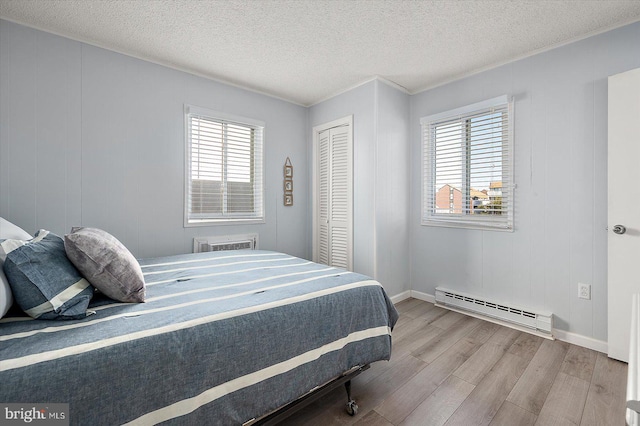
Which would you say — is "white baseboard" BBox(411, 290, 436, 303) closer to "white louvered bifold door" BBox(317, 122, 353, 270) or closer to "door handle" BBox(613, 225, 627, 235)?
"white louvered bifold door" BBox(317, 122, 353, 270)

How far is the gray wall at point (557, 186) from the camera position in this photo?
2316 mm

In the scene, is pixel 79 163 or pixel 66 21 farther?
pixel 79 163

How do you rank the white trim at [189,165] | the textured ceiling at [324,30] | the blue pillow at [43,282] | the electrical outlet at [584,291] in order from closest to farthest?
the blue pillow at [43,282], the textured ceiling at [324,30], the electrical outlet at [584,291], the white trim at [189,165]

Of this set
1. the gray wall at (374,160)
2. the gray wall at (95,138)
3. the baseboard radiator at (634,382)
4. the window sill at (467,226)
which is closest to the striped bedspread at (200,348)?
the baseboard radiator at (634,382)

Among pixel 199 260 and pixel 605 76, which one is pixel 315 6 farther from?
pixel 605 76

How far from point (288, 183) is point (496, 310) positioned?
2.80 metres

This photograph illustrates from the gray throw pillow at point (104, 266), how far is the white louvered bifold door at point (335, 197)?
247 cm

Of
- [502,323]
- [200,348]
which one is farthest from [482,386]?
[200,348]

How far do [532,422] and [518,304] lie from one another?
4.77 ft

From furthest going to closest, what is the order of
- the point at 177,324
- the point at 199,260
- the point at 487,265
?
the point at 487,265 → the point at 199,260 → the point at 177,324

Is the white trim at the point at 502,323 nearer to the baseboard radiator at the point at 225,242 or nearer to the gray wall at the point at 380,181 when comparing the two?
the gray wall at the point at 380,181

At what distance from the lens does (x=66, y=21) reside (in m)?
2.23

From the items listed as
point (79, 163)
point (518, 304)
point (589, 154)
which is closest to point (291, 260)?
point (79, 163)

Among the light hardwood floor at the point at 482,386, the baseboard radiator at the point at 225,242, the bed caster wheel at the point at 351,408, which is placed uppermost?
the baseboard radiator at the point at 225,242
